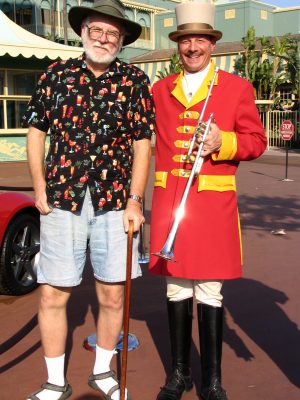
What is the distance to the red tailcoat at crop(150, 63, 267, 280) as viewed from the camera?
10.8 feet

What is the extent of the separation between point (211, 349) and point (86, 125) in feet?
4.39

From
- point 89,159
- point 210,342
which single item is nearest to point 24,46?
point 89,159

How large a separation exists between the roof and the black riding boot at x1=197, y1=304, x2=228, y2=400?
13.8 metres

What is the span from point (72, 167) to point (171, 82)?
760mm

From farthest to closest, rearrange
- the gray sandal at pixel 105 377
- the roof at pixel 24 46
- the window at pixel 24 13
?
the window at pixel 24 13, the roof at pixel 24 46, the gray sandal at pixel 105 377

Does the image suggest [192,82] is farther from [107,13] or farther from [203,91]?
[107,13]

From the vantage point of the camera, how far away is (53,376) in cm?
337

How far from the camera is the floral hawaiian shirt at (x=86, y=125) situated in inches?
124

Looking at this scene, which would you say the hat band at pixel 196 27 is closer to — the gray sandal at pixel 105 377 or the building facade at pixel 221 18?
the gray sandal at pixel 105 377

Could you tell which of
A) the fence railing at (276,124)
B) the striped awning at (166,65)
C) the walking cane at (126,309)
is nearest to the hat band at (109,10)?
the walking cane at (126,309)

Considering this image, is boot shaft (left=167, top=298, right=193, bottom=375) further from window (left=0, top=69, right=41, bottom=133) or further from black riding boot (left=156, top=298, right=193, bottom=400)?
window (left=0, top=69, right=41, bottom=133)

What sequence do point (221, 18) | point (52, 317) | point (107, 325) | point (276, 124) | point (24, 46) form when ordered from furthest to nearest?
point (221, 18) < point (276, 124) < point (24, 46) < point (107, 325) < point (52, 317)

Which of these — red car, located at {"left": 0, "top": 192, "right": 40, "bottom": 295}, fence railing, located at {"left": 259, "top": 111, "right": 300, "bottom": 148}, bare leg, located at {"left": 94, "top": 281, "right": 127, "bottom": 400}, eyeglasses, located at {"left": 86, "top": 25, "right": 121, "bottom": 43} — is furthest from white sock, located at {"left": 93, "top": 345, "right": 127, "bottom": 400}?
fence railing, located at {"left": 259, "top": 111, "right": 300, "bottom": 148}

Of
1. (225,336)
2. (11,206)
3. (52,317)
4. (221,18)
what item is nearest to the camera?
(52,317)
